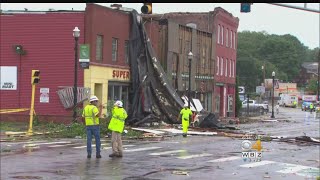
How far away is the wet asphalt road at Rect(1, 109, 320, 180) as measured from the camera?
1338 cm

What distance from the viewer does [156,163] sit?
15.8m

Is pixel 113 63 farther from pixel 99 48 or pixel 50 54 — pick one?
pixel 50 54

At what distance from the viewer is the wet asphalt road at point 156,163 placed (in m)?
13.4

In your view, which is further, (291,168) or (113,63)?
(113,63)

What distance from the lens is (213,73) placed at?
175ft

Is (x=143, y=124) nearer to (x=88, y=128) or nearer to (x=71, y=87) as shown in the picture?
(x=71, y=87)

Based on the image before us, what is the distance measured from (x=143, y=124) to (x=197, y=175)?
1995 centimetres

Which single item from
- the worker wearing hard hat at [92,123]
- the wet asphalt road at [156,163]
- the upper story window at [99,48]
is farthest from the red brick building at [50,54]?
the worker wearing hard hat at [92,123]

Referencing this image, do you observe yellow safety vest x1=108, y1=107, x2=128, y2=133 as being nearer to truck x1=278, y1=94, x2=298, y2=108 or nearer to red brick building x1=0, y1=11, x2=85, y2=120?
red brick building x1=0, y1=11, x2=85, y2=120

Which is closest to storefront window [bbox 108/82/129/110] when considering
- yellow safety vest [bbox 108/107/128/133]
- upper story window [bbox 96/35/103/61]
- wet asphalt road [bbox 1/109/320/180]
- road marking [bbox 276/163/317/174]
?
upper story window [bbox 96/35/103/61]

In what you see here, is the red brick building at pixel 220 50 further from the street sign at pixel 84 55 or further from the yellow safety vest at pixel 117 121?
the yellow safety vest at pixel 117 121

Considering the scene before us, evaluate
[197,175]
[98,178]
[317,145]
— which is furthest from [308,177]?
[317,145]

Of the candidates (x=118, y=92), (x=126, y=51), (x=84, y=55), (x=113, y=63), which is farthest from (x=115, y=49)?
(x=84, y=55)

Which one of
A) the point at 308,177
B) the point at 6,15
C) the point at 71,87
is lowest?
the point at 308,177
